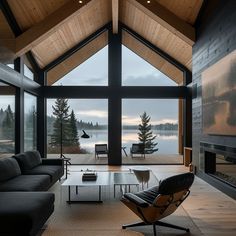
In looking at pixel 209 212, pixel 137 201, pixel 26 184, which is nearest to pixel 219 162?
pixel 209 212

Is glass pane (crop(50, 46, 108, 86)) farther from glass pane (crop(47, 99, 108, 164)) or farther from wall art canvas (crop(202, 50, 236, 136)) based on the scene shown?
wall art canvas (crop(202, 50, 236, 136))

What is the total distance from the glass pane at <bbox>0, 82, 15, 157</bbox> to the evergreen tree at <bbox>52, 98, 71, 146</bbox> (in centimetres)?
275

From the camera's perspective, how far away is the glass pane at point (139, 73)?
9719 mm

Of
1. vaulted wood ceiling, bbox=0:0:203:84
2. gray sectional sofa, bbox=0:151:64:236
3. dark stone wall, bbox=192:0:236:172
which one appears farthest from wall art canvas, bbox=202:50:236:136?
gray sectional sofa, bbox=0:151:64:236

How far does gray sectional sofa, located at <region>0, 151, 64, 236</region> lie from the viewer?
113 inches

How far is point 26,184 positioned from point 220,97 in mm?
4045

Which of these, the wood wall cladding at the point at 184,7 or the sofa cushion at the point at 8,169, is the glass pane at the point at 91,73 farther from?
the sofa cushion at the point at 8,169

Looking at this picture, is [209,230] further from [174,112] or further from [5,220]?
[174,112]

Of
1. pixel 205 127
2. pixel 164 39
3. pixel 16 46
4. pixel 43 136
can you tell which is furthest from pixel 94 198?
pixel 164 39

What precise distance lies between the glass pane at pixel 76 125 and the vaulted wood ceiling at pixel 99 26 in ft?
3.71

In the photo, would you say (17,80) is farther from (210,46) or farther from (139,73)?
(210,46)

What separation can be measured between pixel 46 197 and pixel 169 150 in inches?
278

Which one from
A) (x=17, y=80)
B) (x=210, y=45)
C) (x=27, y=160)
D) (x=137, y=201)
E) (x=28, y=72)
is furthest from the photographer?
(x=28, y=72)

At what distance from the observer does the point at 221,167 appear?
6.00m
